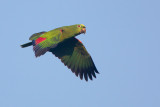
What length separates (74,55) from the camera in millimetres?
18094

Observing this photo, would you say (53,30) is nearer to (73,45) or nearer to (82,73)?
(73,45)

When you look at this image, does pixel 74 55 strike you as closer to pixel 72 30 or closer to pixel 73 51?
pixel 73 51

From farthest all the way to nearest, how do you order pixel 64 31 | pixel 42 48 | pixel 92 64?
pixel 92 64 → pixel 64 31 → pixel 42 48

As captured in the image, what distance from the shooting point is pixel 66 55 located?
1808 centimetres

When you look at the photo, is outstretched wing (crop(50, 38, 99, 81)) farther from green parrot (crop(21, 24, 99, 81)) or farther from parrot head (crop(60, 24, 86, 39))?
parrot head (crop(60, 24, 86, 39))

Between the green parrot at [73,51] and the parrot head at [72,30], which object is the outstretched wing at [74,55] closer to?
the green parrot at [73,51]

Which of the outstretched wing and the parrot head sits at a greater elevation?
the parrot head

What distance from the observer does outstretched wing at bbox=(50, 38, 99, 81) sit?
18.0 m

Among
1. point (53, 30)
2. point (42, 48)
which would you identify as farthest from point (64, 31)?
point (42, 48)

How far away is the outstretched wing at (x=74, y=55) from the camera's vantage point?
1800cm

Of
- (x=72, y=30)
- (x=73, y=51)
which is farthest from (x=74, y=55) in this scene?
(x=72, y=30)

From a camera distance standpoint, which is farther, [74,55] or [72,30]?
[74,55]

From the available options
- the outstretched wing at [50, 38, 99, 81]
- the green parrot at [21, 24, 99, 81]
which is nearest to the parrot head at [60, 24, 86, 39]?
the green parrot at [21, 24, 99, 81]

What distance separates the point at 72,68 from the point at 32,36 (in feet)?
7.84
